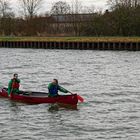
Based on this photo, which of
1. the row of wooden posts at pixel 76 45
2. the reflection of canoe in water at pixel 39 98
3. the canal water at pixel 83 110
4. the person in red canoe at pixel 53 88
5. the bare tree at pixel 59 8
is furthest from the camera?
the bare tree at pixel 59 8

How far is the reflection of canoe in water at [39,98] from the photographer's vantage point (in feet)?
106

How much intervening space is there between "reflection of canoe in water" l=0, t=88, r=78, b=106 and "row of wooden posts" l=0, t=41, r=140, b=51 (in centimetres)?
5578

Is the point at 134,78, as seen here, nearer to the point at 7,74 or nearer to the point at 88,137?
the point at 7,74

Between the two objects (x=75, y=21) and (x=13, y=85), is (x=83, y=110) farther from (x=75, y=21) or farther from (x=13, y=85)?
(x=75, y=21)

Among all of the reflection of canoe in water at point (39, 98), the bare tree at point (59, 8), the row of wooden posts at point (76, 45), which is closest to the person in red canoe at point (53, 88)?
the reflection of canoe in water at point (39, 98)

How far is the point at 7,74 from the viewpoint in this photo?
54375 mm

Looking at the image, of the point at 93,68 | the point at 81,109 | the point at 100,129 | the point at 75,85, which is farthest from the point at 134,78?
the point at 100,129

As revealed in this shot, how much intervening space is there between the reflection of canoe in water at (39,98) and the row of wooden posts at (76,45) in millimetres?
55783

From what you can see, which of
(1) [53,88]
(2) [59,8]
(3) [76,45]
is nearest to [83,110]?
(1) [53,88]

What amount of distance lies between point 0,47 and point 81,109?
255 feet

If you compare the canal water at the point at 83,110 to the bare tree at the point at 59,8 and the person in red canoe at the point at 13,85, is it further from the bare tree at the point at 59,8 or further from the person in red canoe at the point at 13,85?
the bare tree at the point at 59,8

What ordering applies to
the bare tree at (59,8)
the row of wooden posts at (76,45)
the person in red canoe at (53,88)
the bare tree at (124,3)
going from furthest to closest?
the bare tree at (59,8) → the bare tree at (124,3) → the row of wooden posts at (76,45) → the person in red canoe at (53,88)

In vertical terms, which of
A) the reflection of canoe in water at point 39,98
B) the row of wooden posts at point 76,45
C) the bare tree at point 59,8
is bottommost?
the row of wooden posts at point 76,45

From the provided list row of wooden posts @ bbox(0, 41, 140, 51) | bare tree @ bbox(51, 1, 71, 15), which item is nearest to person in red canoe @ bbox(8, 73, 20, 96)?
row of wooden posts @ bbox(0, 41, 140, 51)
